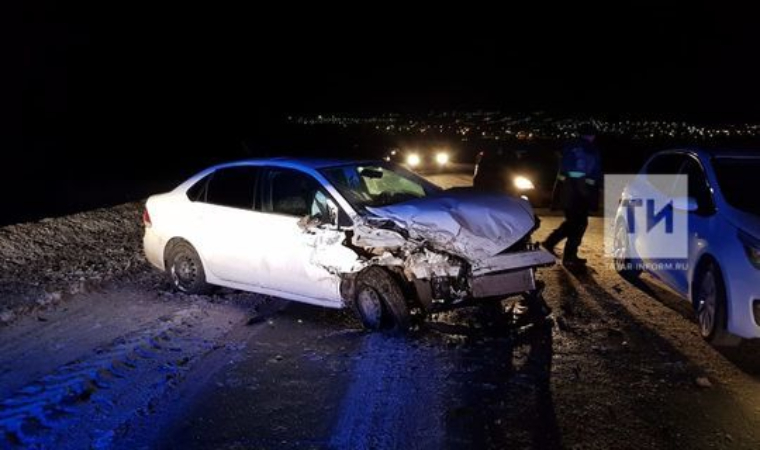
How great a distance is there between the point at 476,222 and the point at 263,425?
2631 millimetres

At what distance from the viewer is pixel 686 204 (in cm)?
609

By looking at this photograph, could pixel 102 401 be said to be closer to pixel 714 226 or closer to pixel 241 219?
pixel 241 219

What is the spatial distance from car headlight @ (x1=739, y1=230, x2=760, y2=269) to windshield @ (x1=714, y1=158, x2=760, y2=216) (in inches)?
17.8

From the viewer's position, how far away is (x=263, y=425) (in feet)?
14.5

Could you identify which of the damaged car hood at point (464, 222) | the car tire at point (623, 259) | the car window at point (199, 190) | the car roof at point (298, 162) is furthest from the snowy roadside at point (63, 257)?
the car tire at point (623, 259)

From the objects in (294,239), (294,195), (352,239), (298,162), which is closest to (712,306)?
(352,239)

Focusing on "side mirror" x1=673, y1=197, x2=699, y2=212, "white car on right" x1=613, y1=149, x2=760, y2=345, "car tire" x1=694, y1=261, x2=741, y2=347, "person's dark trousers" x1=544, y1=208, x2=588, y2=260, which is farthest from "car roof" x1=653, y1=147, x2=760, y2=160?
"person's dark trousers" x1=544, y1=208, x2=588, y2=260

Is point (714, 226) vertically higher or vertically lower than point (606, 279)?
higher

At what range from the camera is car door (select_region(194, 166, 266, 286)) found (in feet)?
22.4

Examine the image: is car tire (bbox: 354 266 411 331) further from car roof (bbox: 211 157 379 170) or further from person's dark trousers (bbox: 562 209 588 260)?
person's dark trousers (bbox: 562 209 588 260)

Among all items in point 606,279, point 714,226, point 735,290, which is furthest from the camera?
point 606,279

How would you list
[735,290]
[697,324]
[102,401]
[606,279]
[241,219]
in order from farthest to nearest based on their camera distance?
[606,279] → [241,219] → [697,324] → [735,290] → [102,401]

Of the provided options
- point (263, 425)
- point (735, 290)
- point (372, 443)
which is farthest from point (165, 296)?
point (735, 290)

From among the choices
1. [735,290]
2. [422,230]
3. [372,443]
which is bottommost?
[372,443]
